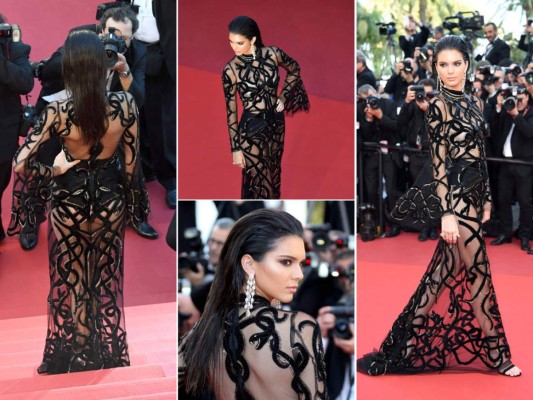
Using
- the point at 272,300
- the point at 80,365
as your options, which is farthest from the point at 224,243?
the point at 80,365

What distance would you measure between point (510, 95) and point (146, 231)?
2.35 metres

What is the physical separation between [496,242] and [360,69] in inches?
48.4

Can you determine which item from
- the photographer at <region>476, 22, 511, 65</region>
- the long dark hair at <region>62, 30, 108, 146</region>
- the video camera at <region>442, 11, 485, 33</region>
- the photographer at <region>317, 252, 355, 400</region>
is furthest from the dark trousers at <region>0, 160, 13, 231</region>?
the photographer at <region>476, 22, 511, 65</region>

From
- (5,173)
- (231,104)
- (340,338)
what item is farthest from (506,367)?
(5,173)

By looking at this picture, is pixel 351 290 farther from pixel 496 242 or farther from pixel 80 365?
pixel 496 242

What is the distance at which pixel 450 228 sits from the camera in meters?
3.46

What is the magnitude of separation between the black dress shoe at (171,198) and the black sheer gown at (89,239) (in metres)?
0.41

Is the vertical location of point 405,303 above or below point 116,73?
below

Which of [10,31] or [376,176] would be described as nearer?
[10,31]

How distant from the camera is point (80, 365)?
138 inches

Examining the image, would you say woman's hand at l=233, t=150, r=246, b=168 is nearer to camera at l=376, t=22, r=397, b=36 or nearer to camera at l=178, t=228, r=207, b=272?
camera at l=178, t=228, r=207, b=272

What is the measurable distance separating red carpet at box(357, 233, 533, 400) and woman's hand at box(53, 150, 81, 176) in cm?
129

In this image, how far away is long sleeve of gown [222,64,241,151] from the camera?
350 cm

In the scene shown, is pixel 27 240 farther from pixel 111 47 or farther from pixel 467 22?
pixel 467 22
